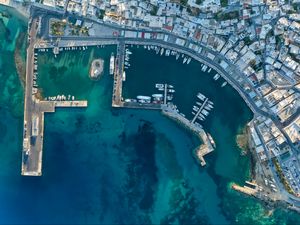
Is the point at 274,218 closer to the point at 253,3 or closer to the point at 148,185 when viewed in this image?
the point at 148,185

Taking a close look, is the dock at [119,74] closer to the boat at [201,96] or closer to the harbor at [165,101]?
the harbor at [165,101]

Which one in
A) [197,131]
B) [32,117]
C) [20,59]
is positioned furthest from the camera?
[20,59]

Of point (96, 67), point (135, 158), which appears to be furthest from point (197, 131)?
point (96, 67)

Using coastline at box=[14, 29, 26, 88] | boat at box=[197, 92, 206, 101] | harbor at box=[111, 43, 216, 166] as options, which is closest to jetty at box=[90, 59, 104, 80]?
harbor at box=[111, 43, 216, 166]

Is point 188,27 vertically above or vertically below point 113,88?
above

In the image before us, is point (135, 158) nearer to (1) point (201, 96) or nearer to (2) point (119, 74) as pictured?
(2) point (119, 74)

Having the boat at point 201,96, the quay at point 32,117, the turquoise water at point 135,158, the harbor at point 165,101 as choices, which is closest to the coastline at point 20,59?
the quay at point 32,117

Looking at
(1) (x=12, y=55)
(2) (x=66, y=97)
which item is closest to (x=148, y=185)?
(2) (x=66, y=97)

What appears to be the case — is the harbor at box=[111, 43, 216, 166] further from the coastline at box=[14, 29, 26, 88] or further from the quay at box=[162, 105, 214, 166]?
the coastline at box=[14, 29, 26, 88]
